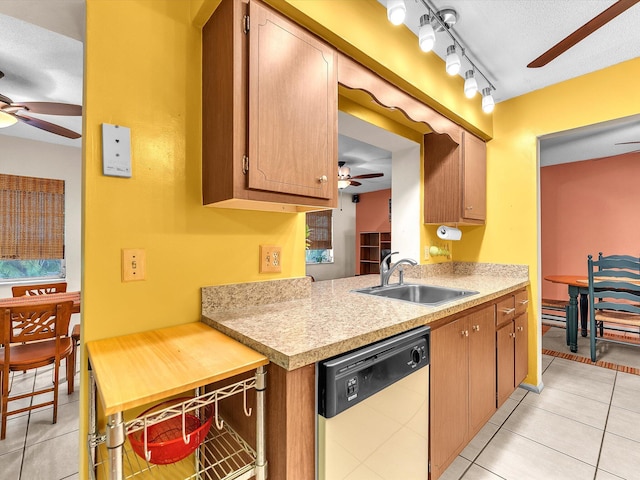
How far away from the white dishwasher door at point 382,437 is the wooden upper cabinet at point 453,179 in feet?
4.86

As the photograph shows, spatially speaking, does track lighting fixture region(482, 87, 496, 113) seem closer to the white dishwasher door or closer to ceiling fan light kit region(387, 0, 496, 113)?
ceiling fan light kit region(387, 0, 496, 113)

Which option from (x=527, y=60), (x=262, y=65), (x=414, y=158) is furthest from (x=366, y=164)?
(x=262, y=65)

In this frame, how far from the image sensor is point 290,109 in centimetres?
121

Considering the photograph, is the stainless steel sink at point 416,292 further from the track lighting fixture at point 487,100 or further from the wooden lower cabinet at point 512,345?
the track lighting fixture at point 487,100

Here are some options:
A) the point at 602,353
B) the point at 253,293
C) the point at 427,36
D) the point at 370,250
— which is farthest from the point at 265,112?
the point at 370,250

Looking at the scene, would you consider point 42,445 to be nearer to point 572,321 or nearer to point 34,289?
point 34,289

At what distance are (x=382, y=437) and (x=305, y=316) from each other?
51 centimetres

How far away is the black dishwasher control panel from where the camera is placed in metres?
0.93

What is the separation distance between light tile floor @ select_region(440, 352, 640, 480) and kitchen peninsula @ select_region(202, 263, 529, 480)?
0.79 meters

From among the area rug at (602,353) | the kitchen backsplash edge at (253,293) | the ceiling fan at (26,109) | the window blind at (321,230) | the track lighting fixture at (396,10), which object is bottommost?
A: the area rug at (602,353)

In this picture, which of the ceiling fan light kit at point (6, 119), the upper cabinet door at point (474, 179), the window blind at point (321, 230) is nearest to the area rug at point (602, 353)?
the upper cabinet door at point (474, 179)

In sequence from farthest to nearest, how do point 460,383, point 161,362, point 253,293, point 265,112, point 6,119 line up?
point 6,119
point 460,383
point 253,293
point 265,112
point 161,362

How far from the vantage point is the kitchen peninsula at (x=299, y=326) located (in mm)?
890

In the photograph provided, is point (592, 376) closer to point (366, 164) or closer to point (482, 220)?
point (482, 220)
